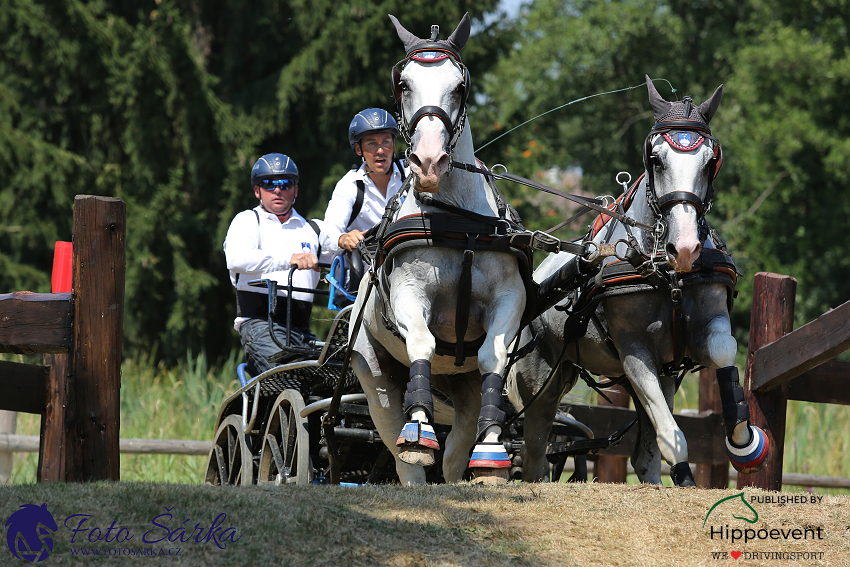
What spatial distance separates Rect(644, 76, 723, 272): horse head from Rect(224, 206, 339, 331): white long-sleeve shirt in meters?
2.12

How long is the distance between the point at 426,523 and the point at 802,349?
2.61m

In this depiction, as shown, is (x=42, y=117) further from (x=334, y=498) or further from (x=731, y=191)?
(x=731, y=191)

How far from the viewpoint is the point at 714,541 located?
11.1 feet

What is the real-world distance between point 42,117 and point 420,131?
1002cm

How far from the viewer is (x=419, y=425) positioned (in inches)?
146

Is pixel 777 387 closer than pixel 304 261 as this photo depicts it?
Yes

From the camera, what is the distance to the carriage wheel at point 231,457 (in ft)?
18.4

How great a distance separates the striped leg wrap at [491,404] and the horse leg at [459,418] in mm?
800

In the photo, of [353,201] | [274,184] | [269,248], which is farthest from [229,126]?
[353,201]

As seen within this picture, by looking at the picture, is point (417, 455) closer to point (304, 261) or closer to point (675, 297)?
point (675, 297)

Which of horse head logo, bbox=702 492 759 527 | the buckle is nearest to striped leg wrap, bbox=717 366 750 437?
horse head logo, bbox=702 492 759 527

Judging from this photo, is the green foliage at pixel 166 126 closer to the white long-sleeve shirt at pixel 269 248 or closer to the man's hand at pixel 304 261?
the white long-sleeve shirt at pixel 269 248

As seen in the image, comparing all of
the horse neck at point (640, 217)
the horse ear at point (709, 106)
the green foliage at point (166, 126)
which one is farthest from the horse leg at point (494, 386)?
the green foliage at point (166, 126)

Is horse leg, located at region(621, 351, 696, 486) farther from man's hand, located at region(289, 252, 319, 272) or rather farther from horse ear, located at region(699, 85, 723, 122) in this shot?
man's hand, located at region(289, 252, 319, 272)
